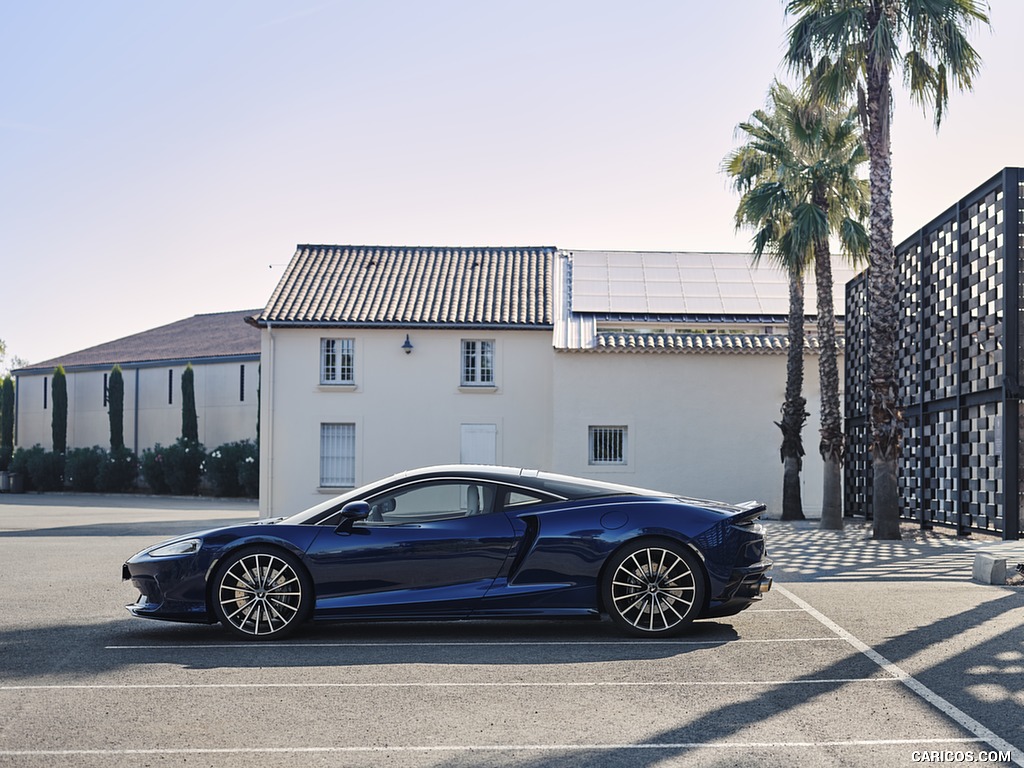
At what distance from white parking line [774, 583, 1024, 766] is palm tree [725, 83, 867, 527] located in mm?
13430

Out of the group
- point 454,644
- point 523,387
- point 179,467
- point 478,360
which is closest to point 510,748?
point 454,644

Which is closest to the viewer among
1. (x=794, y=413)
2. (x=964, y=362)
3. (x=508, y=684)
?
(x=508, y=684)

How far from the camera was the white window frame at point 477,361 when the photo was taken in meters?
28.5

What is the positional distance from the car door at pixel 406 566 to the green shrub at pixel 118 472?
4355cm

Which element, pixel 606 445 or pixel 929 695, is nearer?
pixel 929 695

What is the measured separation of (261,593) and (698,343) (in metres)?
20.6

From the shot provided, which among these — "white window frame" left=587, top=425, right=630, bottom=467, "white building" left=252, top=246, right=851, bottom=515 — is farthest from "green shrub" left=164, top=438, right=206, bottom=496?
"white window frame" left=587, top=425, right=630, bottom=467

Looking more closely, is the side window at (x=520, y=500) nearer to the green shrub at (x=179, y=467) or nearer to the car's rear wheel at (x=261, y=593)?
the car's rear wheel at (x=261, y=593)

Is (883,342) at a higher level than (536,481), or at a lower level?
higher

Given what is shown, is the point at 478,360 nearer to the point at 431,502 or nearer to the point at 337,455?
the point at 337,455

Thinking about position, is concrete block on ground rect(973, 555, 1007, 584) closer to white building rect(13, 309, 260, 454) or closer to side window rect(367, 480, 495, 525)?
side window rect(367, 480, 495, 525)

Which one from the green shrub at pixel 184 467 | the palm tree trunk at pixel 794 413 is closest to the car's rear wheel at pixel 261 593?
the palm tree trunk at pixel 794 413

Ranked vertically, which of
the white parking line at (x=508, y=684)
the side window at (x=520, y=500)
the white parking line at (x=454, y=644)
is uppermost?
the side window at (x=520, y=500)

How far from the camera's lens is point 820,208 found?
72.6 feet
